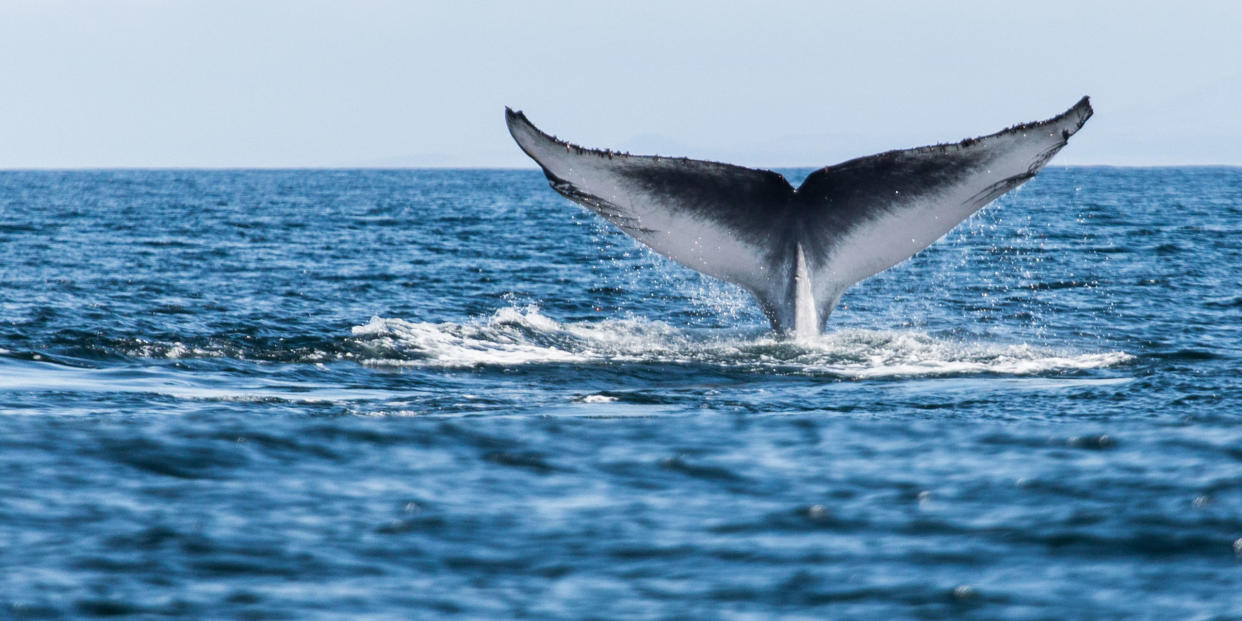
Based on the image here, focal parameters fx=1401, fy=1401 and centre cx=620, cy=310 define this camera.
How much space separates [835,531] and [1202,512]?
72.3 inches

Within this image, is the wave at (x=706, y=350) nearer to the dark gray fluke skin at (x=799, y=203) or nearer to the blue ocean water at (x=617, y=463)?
the blue ocean water at (x=617, y=463)

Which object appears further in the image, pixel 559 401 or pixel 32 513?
pixel 559 401

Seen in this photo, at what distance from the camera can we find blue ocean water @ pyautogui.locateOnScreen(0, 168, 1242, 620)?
5.82 m

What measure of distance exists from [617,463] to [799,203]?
13.0ft

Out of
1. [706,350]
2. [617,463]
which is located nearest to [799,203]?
[706,350]

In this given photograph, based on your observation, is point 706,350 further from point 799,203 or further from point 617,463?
point 617,463

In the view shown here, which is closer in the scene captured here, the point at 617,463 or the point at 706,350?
the point at 617,463

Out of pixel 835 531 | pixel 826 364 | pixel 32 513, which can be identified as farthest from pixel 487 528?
pixel 826 364

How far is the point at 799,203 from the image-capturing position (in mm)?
11305

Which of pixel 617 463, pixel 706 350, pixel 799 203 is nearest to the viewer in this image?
pixel 617 463

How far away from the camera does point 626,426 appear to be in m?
9.03

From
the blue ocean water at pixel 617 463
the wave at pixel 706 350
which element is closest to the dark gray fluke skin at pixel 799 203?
the wave at pixel 706 350

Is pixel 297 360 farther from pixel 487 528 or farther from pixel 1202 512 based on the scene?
pixel 1202 512

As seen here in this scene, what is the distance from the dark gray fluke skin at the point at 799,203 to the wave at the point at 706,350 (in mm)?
519
